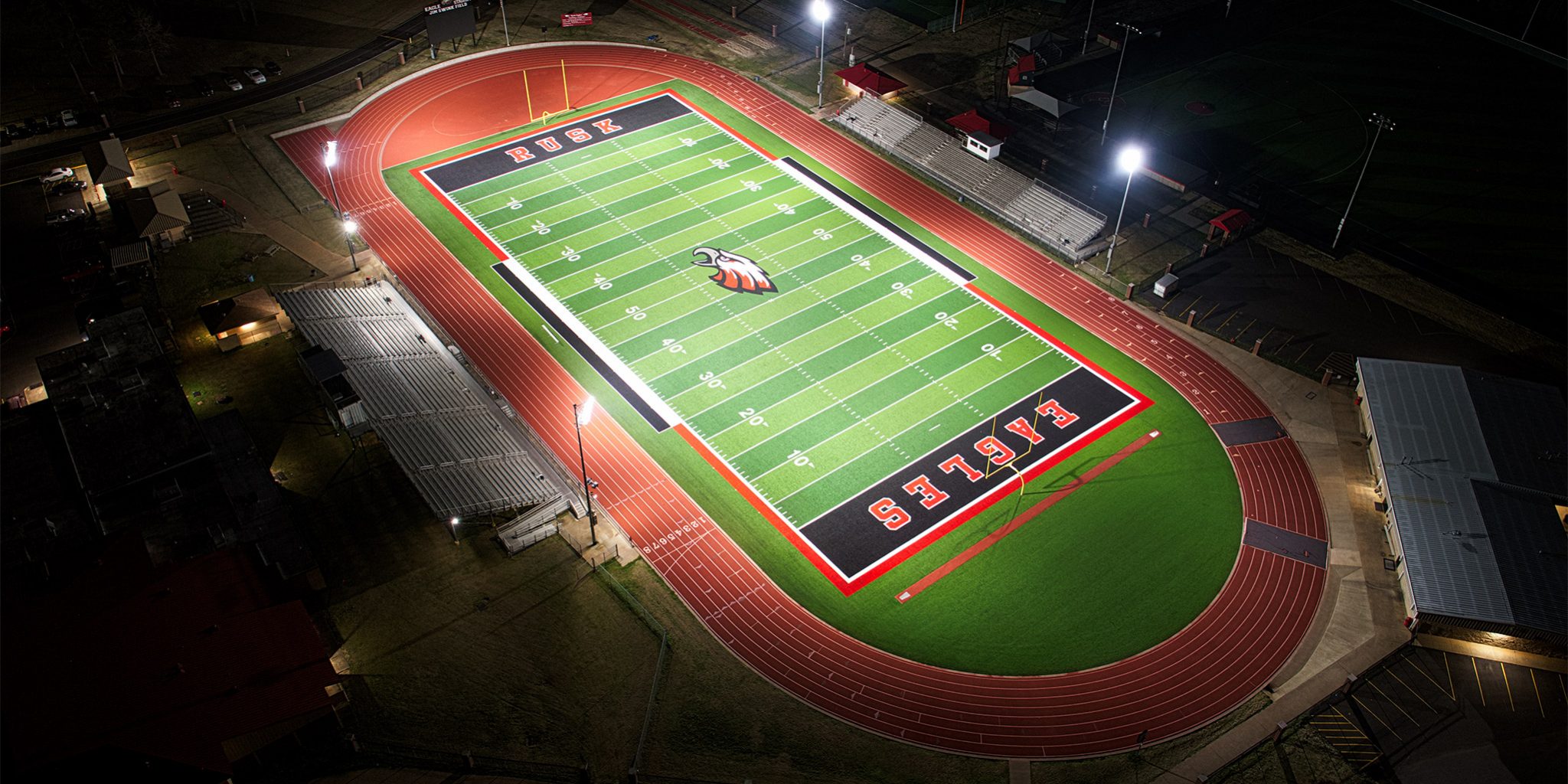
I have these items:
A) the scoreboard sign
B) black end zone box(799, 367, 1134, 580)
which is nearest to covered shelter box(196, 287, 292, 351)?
black end zone box(799, 367, 1134, 580)

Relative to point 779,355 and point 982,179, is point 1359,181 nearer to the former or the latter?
point 982,179

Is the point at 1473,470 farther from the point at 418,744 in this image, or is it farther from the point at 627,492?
the point at 418,744

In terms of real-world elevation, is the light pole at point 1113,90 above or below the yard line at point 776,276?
above

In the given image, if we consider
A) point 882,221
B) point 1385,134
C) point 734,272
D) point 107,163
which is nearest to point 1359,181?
point 1385,134

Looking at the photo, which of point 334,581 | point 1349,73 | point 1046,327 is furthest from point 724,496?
point 1349,73

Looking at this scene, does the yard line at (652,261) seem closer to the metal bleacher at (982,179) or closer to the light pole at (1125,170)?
the metal bleacher at (982,179)

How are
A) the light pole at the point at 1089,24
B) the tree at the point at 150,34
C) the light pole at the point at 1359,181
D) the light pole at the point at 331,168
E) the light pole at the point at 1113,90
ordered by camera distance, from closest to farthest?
the light pole at the point at 331,168 → the light pole at the point at 1359,181 → the light pole at the point at 1113,90 → the tree at the point at 150,34 → the light pole at the point at 1089,24

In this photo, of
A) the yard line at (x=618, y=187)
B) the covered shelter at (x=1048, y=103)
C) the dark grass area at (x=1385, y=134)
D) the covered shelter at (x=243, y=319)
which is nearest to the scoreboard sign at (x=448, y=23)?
the yard line at (x=618, y=187)
